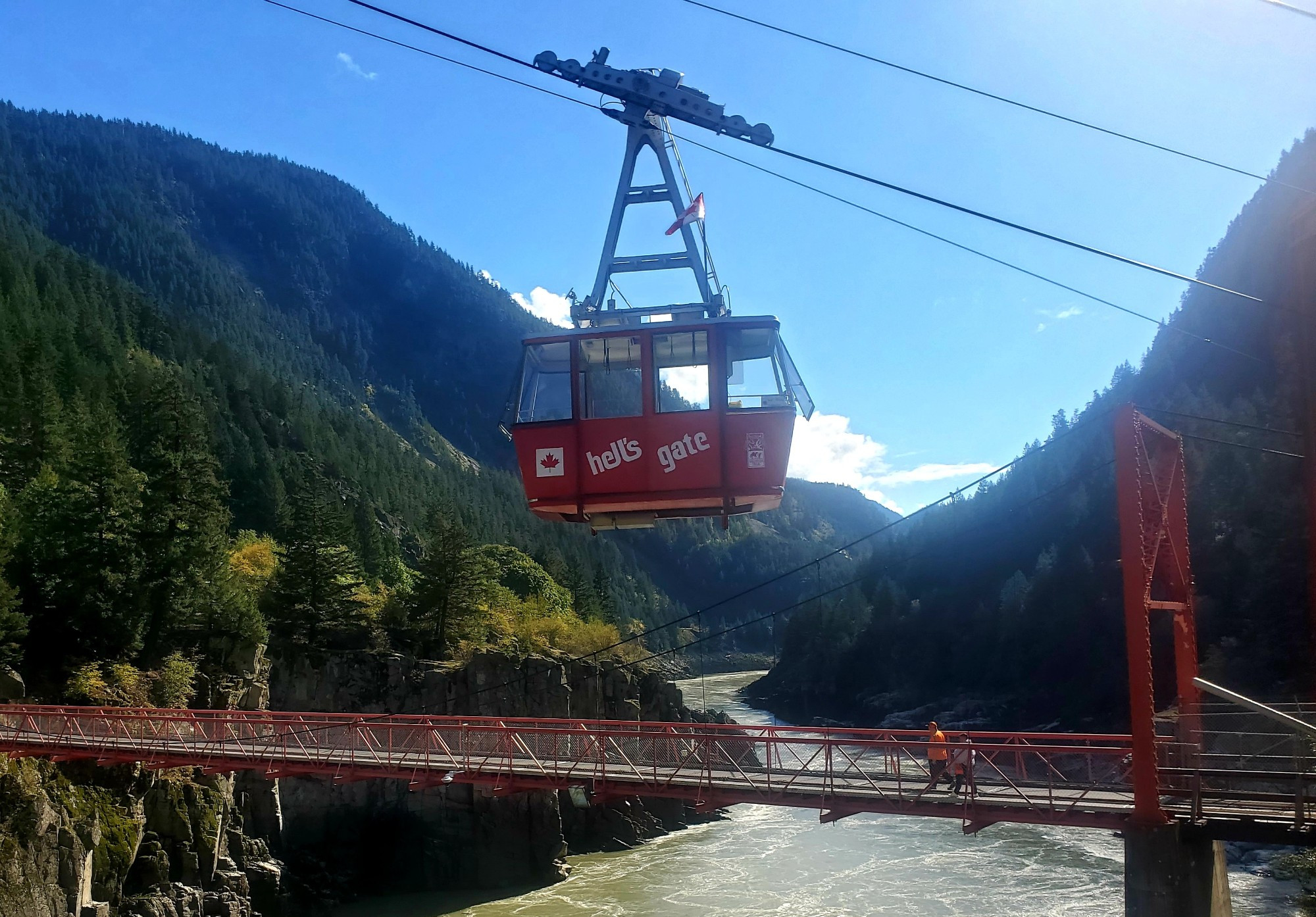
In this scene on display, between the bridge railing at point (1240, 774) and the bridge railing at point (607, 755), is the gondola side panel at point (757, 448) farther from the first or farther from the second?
the bridge railing at point (1240, 774)

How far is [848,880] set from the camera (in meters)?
41.2

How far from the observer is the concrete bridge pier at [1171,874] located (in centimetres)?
1434

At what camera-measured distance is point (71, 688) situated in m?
32.4

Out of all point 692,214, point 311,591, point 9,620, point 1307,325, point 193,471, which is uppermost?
point 692,214

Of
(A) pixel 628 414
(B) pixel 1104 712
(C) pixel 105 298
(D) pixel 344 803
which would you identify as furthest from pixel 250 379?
(A) pixel 628 414

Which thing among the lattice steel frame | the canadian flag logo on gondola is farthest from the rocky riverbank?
the lattice steel frame

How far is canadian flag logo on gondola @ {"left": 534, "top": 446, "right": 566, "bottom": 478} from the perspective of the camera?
49.3 ft

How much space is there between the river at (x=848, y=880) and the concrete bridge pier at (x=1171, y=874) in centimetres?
2394

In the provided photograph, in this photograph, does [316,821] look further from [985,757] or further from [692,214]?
[692,214]

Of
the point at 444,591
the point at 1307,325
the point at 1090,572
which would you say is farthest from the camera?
the point at 1090,572

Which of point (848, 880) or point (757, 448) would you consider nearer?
point (757, 448)

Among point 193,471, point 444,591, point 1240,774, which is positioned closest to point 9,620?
point 193,471

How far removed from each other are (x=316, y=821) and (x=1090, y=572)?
82.9 m

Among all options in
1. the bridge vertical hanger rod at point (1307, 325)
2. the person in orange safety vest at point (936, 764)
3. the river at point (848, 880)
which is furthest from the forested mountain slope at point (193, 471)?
the bridge vertical hanger rod at point (1307, 325)
